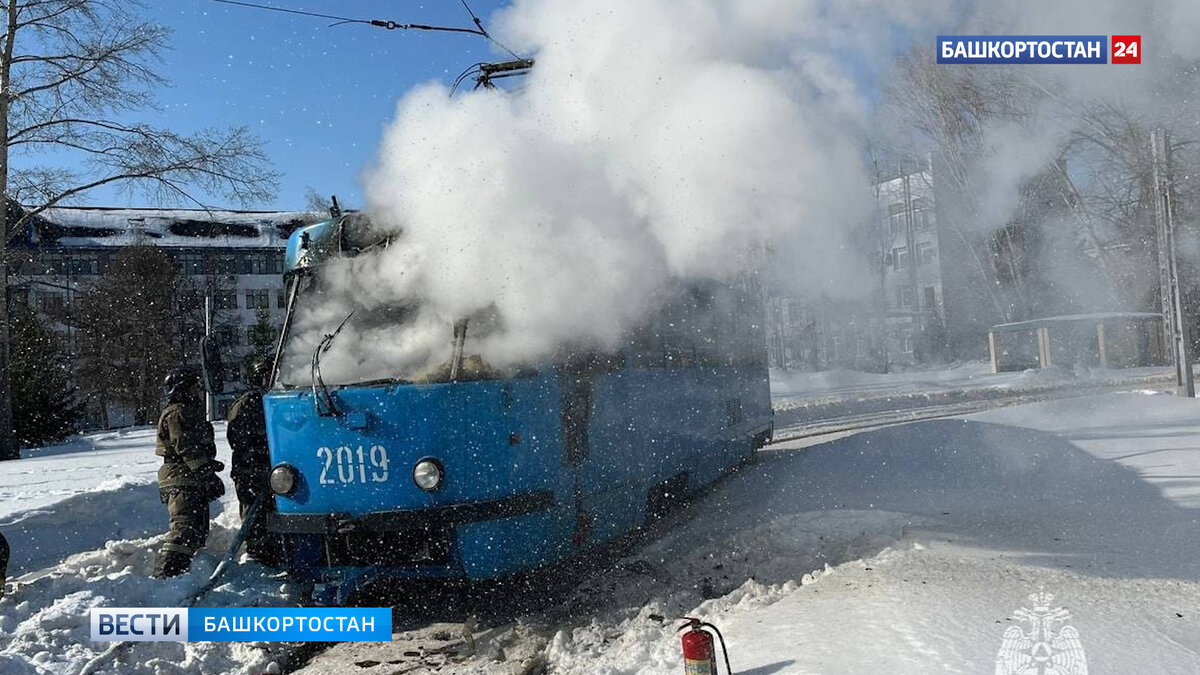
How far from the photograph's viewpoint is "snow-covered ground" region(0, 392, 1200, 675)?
3877mm

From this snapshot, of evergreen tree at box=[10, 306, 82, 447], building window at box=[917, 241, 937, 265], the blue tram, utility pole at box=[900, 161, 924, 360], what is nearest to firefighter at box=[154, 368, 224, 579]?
the blue tram

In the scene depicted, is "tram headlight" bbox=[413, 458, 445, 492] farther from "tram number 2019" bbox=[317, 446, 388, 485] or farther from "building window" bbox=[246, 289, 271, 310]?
"building window" bbox=[246, 289, 271, 310]

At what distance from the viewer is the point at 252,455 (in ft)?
23.0

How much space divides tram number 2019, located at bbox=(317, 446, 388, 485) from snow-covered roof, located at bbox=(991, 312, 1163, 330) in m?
28.6

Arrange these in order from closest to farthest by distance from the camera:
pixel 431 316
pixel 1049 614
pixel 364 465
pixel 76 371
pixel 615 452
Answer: pixel 1049 614 < pixel 364 465 < pixel 431 316 < pixel 615 452 < pixel 76 371

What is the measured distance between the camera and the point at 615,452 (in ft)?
20.0

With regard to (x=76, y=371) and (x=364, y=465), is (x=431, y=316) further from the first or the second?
(x=76, y=371)

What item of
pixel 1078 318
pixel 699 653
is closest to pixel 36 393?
pixel 699 653

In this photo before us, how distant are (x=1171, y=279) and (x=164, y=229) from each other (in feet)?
182

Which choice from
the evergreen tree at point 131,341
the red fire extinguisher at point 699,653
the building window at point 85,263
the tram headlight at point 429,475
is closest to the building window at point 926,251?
the tram headlight at point 429,475

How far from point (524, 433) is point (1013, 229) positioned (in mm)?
9491

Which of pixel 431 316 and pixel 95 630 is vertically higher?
pixel 431 316

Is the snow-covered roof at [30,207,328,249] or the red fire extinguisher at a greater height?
the snow-covered roof at [30,207,328,249]

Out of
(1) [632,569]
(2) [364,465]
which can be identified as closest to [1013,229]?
(1) [632,569]
